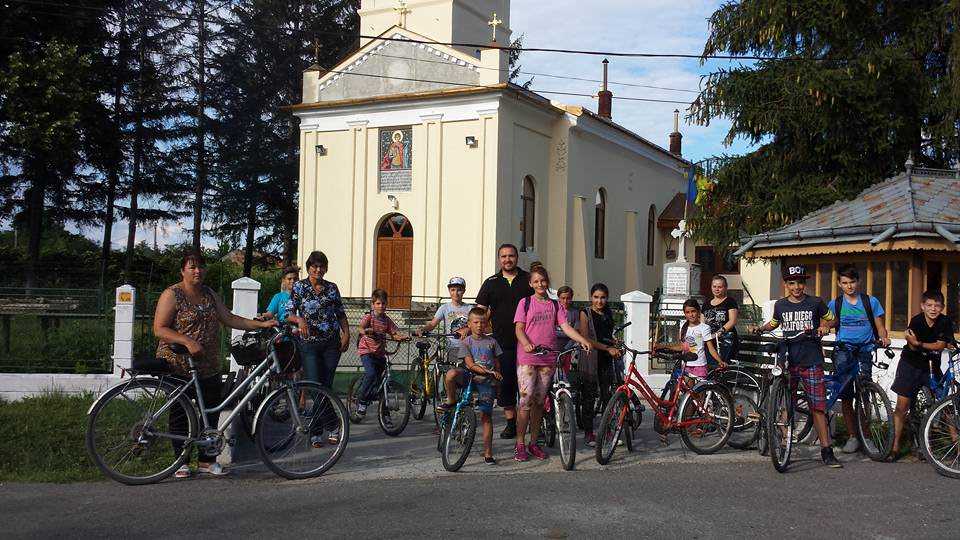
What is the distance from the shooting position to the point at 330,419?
752 cm

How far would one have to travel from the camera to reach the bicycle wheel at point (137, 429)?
6.86m

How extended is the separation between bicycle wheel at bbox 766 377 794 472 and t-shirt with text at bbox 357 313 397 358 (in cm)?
431

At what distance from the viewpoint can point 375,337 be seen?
32.9 feet

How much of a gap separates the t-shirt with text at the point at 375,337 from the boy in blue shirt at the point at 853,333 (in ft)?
15.8

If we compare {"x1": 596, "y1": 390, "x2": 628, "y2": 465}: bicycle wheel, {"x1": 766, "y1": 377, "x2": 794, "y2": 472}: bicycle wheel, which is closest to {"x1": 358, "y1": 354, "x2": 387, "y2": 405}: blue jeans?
{"x1": 596, "y1": 390, "x2": 628, "y2": 465}: bicycle wheel

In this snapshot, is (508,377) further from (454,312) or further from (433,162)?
(433,162)

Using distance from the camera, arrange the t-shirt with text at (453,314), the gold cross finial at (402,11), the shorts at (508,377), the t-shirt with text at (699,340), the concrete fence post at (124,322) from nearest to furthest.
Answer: the shorts at (508,377), the t-shirt with text at (699,340), the t-shirt with text at (453,314), the concrete fence post at (124,322), the gold cross finial at (402,11)

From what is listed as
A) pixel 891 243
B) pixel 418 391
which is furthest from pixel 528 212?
pixel 418 391

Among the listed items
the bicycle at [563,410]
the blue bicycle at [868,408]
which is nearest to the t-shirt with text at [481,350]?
the bicycle at [563,410]

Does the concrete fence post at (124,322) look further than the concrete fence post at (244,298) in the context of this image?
Yes

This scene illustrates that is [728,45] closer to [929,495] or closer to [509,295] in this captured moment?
[509,295]

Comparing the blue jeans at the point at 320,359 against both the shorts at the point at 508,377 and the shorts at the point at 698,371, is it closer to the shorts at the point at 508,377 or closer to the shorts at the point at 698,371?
the shorts at the point at 508,377

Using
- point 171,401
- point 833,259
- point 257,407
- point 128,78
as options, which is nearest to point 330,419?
point 257,407

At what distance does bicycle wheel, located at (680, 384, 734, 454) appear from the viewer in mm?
8609
